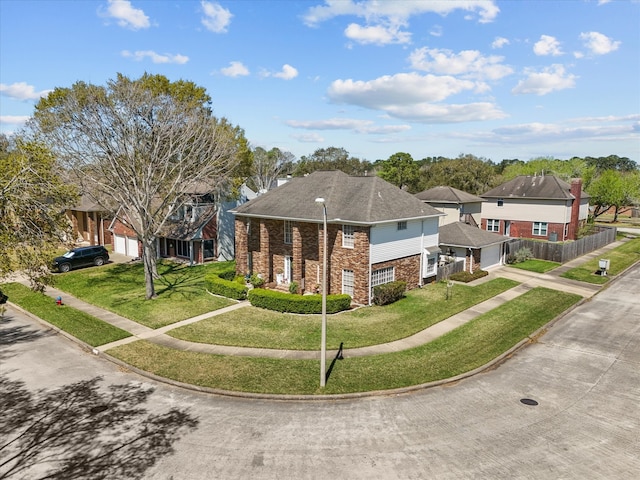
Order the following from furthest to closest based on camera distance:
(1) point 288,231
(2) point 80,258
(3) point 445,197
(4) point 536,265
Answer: (3) point 445,197
(4) point 536,265
(2) point 80,258
(1) point 288,231

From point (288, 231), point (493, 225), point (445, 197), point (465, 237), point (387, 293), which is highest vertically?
point (445, 197)

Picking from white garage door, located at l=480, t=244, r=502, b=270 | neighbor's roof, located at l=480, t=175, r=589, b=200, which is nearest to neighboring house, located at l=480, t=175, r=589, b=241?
neighbor's roof, located at l=480, t=175, r=589, b=200

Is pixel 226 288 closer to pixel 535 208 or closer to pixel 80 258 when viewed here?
pixel 80 258

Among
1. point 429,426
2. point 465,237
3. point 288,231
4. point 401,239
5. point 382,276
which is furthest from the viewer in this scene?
point 465,237

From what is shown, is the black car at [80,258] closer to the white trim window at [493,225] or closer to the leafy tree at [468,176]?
the white trim window at [493,225]

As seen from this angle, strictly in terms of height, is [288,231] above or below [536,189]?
→ below

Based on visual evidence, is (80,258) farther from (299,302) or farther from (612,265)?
(612,265)

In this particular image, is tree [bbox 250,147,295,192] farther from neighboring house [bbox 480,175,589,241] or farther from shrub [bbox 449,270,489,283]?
shrub [bbox 449,270,489,283]

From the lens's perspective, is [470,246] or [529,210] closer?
[470,246]

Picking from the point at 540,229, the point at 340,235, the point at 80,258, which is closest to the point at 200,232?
the point at 80,258
